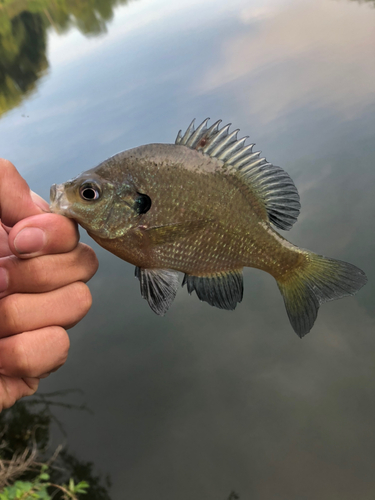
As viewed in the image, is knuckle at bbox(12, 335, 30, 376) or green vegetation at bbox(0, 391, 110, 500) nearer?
knuckle at bbox(12, 335, 30, 376)

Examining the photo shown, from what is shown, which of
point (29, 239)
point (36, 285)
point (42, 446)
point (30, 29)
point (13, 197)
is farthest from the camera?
point (30, 29)

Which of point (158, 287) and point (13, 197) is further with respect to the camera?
point (13, 197)

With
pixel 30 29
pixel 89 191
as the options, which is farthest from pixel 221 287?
pixel 30 29

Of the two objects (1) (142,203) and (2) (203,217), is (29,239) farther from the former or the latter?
(2) (203,217)

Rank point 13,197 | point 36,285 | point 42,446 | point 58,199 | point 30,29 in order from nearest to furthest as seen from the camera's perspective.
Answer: point 58,199 < point 13,197 < point 36,285 < point 42,446 < point 30,29

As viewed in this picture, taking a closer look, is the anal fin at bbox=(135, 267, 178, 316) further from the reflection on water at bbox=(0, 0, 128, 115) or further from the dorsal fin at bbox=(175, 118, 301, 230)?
the reflection on water at bbox=(0, 0, 128, 115)

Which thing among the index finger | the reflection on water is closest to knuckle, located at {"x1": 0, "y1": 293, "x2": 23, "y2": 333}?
the index finger

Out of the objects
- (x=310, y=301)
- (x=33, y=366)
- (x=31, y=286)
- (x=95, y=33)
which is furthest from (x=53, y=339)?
(x=95, y=33)

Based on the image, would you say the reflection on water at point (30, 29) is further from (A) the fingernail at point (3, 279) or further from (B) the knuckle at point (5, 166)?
(A) the fingernail at point (3, 279)
